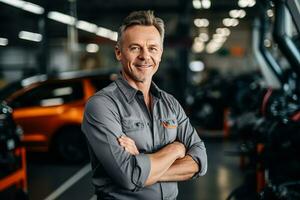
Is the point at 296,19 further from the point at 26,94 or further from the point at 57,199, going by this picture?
the point at 26,94

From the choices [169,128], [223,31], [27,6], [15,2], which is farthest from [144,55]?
[223,31]

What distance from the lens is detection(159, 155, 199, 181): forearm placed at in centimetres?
208

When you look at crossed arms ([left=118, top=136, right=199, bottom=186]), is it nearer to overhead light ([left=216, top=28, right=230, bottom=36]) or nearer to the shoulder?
the shoulder

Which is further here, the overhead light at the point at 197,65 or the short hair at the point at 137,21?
the overhead light at the point at 197,65

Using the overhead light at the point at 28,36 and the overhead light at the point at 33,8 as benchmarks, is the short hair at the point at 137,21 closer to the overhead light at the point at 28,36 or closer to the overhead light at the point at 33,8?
the overhead light at the point at 33,8

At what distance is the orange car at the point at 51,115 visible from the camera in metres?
8.02

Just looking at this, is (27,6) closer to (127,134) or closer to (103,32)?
(103,32)

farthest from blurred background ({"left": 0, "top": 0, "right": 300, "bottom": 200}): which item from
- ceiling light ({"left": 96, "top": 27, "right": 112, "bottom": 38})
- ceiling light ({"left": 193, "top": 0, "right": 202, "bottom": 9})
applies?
ceiling light ({"left": 96, "top": 27, "right": 112, "bottom": 38})

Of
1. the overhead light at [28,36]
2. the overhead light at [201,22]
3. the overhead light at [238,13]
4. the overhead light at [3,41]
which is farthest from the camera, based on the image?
the overhead light at [201,22]

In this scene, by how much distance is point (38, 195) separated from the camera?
5.76 meters

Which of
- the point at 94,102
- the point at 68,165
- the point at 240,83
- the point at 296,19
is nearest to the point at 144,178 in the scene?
the point at 94,102

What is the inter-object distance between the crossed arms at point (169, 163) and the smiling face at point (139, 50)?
0.32 metres

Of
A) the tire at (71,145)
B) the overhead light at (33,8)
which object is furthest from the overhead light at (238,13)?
the tire at (71,145)

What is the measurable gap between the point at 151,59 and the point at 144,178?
0.55 meters
